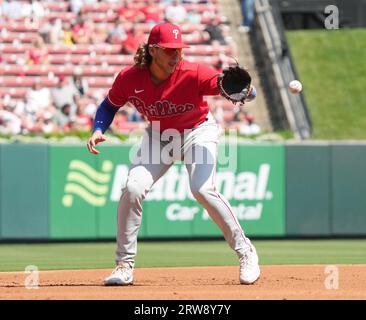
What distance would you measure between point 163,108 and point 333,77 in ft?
45.4

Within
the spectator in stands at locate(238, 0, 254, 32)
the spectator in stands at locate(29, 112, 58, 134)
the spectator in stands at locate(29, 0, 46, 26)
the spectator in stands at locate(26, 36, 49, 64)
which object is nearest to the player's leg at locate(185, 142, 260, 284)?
the spectator in stands at locate(29, 112, 58, 134)

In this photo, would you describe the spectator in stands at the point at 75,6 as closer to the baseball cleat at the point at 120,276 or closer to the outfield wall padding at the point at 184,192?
the outfield wall padding at the point at 184,192

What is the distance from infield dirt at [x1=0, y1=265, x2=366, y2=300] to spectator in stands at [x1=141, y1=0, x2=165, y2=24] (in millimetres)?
9765

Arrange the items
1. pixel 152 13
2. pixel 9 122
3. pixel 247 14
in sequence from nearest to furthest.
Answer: pixel 9 122 → pixel 152 13 → pixel 247 14

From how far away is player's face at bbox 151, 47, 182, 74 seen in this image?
7.76m

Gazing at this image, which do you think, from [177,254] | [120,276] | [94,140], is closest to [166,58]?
[94,140]

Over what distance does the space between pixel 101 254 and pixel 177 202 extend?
7.84 feet

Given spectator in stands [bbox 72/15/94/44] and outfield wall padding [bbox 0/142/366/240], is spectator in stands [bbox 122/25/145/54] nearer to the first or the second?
spectator in stands [bbox 72/15/94/44]

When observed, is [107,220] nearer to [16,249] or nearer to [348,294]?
[16,249]

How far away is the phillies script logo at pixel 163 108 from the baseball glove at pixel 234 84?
0.32m

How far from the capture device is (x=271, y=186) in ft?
49.5

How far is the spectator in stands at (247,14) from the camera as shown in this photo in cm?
1983

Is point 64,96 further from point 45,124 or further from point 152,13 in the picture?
point 152,13

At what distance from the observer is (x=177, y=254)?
1254 centimetres
